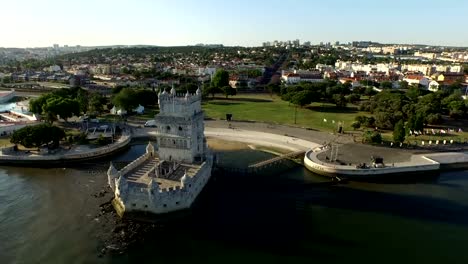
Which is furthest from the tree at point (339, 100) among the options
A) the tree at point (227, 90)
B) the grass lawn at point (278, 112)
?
the tree at point (227, 90)

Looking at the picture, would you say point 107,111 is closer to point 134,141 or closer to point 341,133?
point 134,141

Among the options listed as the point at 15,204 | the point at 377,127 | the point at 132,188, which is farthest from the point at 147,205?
the point at 377,127

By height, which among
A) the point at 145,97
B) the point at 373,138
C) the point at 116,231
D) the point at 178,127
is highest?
the point at 178,127

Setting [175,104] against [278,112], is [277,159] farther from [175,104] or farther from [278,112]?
[278,112]

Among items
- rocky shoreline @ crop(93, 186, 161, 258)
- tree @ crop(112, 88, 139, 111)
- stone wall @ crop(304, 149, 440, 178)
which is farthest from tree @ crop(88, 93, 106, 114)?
stone wall @ crop(304, 149, 440, 178)

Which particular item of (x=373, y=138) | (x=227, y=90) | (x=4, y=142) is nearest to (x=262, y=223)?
(x=373, y=138)

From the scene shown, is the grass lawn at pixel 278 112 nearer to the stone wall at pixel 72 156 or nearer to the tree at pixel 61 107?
the tree at pixel 61 107

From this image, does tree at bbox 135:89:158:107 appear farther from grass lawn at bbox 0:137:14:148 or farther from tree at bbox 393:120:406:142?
tree at bbox 393:120:406:142
